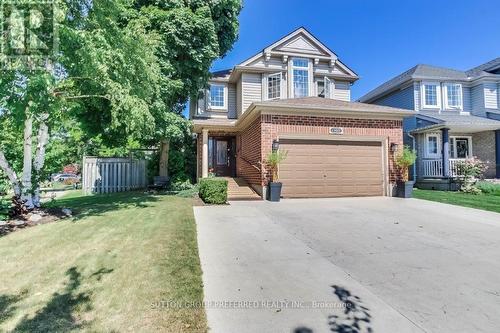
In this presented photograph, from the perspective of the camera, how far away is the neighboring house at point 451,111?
1606 cm

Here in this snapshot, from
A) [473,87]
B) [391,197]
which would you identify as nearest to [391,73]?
[473,87]

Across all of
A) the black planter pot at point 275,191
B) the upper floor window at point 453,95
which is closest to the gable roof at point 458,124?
the upper floor window at point 453,95

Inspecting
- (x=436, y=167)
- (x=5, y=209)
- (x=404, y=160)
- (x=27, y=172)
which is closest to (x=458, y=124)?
(x=436, y=167)

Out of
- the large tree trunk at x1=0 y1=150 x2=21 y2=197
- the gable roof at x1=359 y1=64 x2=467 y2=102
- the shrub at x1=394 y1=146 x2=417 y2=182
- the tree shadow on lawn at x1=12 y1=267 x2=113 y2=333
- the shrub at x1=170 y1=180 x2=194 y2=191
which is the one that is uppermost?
the gable roof at x1=359 y1=64 x2=467 y2=102

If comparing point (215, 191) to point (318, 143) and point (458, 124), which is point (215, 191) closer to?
point (318, 143)

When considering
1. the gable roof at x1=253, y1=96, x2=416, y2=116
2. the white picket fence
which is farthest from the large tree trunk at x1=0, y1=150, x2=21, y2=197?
the gable roof at x1=253, y1=96, x2=416, y2=116

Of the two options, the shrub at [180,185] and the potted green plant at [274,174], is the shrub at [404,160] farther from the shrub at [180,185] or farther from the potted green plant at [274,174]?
the shrub at [180,185]

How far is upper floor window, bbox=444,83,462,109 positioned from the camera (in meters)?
17.8

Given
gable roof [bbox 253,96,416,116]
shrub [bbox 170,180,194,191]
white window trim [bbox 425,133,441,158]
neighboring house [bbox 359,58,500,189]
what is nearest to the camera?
gable roof [bbox 253,96,416,116]

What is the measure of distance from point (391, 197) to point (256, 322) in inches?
Result: 420

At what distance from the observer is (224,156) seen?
1658 cm

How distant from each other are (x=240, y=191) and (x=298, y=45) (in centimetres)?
1026

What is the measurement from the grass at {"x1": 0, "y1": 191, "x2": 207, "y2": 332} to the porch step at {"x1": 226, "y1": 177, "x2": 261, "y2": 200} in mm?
4899

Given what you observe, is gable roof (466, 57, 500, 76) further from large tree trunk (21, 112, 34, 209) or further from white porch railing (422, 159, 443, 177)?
large tree trunk (21, 112, 34, 209)
